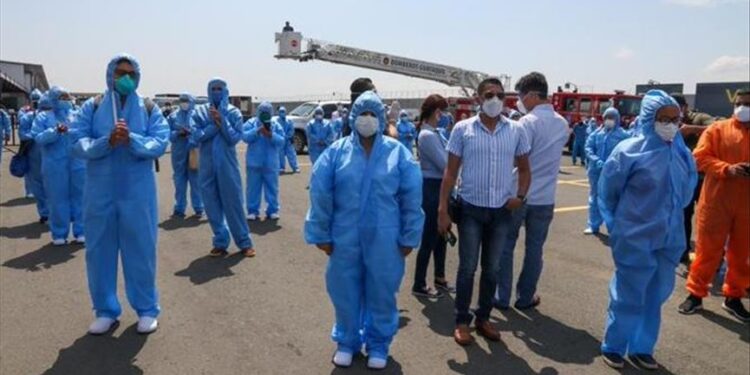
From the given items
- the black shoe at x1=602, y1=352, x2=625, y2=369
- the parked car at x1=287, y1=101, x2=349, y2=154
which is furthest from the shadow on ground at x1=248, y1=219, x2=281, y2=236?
the parked car at x1=287, y1=101, x2=349, y2=154

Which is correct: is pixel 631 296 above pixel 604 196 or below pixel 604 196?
below

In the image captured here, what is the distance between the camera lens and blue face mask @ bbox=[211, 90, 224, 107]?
21.0ft

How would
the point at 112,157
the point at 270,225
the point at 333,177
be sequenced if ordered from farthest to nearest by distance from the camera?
the point at 270,225 → the point at 112,157 → the point at 333,177

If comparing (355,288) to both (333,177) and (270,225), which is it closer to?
(333,177)

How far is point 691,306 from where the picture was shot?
5.09m

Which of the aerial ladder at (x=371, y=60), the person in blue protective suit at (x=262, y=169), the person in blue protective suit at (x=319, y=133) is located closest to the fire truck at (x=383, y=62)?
the aerial ladder at (x=371, y=60)

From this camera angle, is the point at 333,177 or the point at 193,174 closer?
the point at 333,177

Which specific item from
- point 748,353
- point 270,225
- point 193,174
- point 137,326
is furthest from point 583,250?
point 193,174

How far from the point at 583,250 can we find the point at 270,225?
448cm

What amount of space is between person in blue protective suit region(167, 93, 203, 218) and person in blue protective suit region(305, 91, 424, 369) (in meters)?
6.09

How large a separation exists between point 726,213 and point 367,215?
3.29 m

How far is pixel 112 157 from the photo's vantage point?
165 inches

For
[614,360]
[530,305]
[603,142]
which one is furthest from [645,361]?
[603,142]

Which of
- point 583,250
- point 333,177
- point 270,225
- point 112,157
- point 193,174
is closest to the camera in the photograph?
point 333,177
